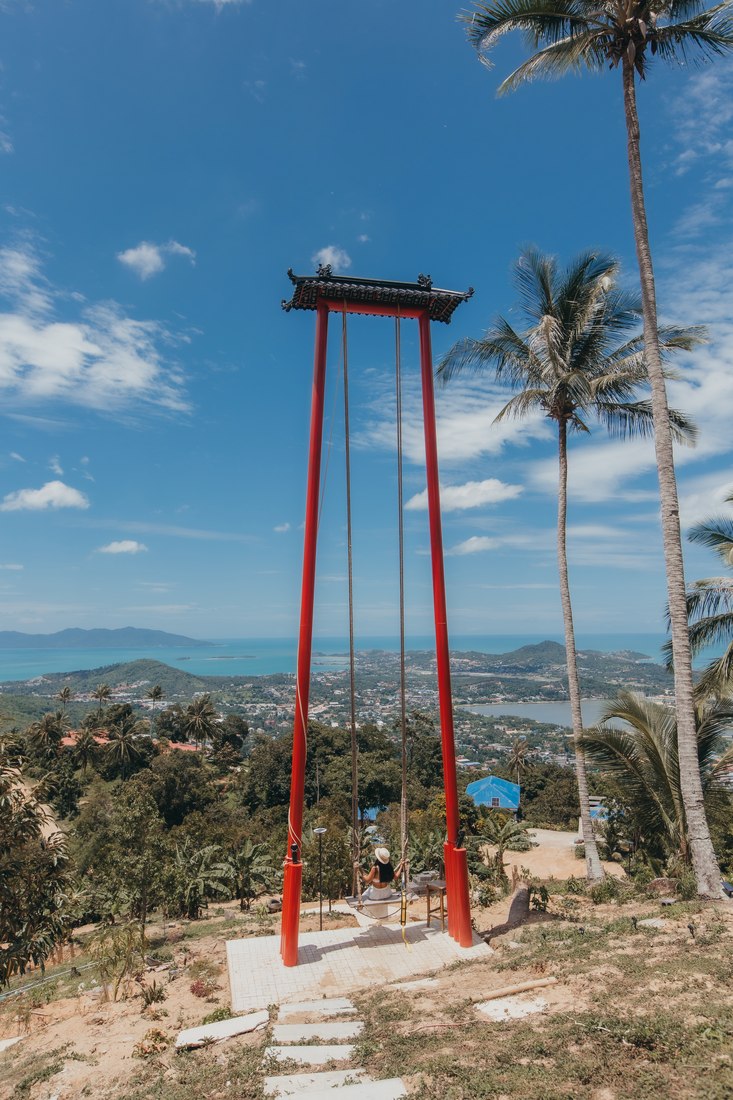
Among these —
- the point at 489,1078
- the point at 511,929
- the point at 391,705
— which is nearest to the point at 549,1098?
the point at 489,1078

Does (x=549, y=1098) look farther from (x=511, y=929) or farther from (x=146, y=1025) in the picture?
(x=511, y=929)

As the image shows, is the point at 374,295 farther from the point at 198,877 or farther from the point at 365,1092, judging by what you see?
the point at 198,877

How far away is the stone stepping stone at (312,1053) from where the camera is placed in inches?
191

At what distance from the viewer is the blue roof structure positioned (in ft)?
95.2

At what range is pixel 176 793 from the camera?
124 feet

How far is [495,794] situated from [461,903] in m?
22.9

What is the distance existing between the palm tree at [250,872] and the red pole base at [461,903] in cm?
939

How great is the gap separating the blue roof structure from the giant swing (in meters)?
22.3

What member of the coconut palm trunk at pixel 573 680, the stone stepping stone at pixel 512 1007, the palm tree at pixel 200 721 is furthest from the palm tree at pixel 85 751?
the stone stepping stone at pixel 512 1007

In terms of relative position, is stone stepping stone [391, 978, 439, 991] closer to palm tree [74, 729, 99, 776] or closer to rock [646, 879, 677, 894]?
rock [646, 879, 677, 894]

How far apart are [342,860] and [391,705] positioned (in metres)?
117

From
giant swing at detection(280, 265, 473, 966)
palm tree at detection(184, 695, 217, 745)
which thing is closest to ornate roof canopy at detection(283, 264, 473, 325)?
giant swing at detection(280, 265, 473, 966)

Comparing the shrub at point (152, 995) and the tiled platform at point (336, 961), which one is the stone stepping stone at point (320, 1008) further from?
the shrub at point (152, 995)

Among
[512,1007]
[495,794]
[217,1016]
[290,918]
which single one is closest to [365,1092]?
[512,1007]
